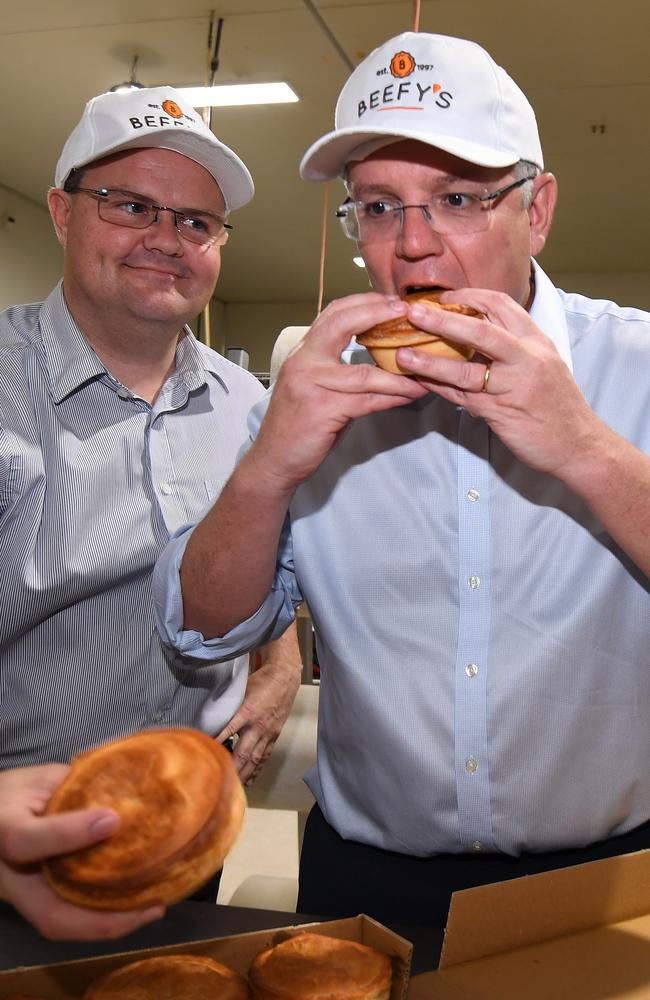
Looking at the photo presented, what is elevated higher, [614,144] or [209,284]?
[614,144]

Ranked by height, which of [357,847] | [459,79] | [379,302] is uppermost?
[459,79]

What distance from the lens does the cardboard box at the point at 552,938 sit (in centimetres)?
111

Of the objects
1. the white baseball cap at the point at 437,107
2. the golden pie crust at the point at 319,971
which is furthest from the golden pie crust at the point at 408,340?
the golden pie crust at the point at 319,971

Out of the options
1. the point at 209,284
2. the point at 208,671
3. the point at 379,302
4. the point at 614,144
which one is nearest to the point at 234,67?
the point at 614,144

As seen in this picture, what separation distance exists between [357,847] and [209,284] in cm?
133

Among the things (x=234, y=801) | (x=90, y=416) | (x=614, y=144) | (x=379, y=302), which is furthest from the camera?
(x=614, y=144)

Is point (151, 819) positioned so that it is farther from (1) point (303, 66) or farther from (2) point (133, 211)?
(1) point (303, 66)

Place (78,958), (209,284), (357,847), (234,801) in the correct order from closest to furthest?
(234,801)
(78,958)
(357,847)
(209,284)

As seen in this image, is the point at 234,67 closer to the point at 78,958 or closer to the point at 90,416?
the point at 90,416

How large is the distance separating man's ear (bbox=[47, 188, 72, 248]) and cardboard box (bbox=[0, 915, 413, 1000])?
1.72 metres

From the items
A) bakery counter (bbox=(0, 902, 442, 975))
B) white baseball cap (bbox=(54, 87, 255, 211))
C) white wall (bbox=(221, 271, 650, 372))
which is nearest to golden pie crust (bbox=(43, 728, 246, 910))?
bakery counter (bbox=(0, 902, 442, 975))

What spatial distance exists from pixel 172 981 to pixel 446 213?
1064mm

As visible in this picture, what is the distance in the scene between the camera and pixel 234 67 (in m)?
6.66

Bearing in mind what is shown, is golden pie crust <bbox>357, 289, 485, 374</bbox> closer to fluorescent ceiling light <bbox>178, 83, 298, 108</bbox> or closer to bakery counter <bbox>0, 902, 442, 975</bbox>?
bakery counter <bbox>0, 902, 442, 975</bbox>
